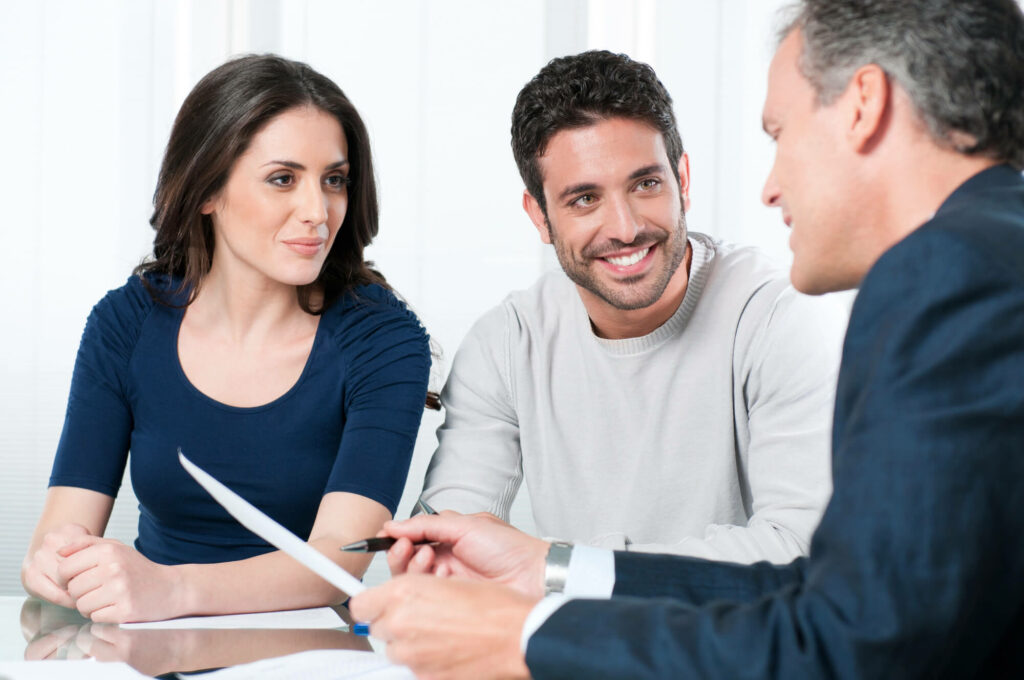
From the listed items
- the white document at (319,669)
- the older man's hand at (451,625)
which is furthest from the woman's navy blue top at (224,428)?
the older man's hand at (451,625)

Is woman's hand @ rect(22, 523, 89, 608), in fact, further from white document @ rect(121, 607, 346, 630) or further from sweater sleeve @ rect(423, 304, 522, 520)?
sweater sleeve @ rect(423, 304, 522, 520)

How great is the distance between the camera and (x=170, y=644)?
1.18 metres

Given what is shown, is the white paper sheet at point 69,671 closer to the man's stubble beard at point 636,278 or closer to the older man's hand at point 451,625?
the older man's hand at point 451,625

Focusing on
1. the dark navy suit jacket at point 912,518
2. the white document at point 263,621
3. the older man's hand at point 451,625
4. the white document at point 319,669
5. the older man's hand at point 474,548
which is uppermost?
the dark navy suit jacket at point 912,518

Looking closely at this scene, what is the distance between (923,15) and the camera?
87 centimetres

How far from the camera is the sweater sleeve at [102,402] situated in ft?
5.74

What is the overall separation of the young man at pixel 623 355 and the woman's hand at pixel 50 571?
0.61m

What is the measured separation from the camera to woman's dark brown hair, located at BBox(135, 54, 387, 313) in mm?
1804

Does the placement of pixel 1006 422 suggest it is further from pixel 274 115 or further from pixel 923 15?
pixel 274 115

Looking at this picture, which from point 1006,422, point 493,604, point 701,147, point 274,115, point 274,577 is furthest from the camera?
point 701,147

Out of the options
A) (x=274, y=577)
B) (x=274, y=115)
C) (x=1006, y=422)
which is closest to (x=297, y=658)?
(x=274, y=577)

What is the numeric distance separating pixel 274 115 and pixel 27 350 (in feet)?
6.67

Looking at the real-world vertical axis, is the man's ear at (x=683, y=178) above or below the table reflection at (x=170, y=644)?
above

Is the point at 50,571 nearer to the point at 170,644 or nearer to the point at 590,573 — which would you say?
the point at 170,644
